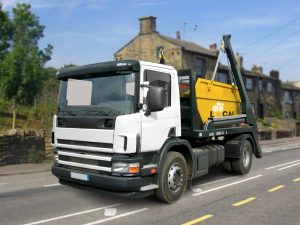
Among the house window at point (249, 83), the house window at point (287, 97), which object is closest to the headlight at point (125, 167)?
the house window at point (249, 83)

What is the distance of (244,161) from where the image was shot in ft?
38.2

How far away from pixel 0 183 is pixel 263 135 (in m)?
24.1

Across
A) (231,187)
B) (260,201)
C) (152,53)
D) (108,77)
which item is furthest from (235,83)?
(152,53)

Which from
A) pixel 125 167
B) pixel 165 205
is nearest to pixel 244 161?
pixel 165 205

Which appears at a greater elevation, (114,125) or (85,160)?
(114,125)

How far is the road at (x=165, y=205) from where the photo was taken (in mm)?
7039

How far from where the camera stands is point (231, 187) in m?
9.88

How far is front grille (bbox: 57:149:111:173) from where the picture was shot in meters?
7.37

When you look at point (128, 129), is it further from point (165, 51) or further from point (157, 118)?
point (165, 51)

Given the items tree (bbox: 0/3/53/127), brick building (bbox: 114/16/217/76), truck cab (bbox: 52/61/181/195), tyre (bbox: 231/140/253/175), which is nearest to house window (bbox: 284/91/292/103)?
brick building (bbox: 114/16/217/76)

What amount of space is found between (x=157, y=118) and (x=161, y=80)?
0.80 m

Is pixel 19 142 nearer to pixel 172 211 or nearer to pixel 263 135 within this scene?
pixel 172 211

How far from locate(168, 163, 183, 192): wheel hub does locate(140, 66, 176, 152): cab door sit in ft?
2.06

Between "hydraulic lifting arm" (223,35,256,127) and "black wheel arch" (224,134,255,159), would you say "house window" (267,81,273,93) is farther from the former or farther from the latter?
"black wheel arch" (224,134,255,159)
